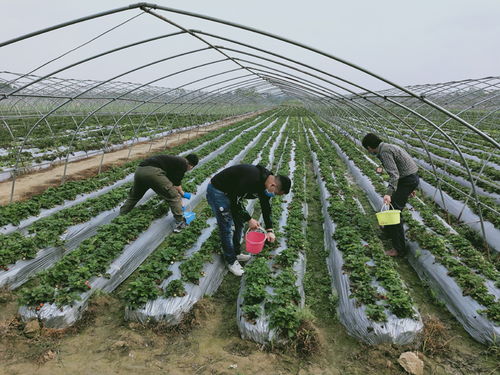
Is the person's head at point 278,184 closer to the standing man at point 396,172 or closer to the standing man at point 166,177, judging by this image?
the standing man at point 396,172

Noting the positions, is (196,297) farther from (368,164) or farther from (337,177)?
(368,164)

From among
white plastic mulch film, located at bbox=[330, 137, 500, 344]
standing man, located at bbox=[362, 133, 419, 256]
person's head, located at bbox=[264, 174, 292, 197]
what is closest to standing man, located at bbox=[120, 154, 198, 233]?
person's head, located at bbox=[264, 174, 292, 197]

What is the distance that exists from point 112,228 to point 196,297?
3.05 meters

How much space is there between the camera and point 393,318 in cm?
412

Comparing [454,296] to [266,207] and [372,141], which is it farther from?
[266,207]

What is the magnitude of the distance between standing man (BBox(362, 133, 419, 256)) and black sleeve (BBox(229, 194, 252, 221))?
2.91 metres

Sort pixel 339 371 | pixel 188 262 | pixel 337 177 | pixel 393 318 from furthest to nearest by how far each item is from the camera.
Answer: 1. pixel 337 177
2. pixel 188 262
3. pixel 393 318
4. pixel 339 371

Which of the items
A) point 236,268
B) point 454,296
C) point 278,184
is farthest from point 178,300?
point 454,296

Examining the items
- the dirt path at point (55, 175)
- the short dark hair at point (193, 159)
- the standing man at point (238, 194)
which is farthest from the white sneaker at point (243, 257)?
the dirt path at point (55, 175)

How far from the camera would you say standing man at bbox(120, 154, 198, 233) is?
6.92 metres

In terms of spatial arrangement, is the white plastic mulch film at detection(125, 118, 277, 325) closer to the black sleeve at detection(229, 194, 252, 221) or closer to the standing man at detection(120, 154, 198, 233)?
the black sleeve at detection(229, 194, 252, 221)

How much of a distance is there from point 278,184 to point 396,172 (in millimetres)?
2923

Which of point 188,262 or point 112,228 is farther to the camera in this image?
point 112,228

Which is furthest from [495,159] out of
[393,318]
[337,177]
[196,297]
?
[196,297]
